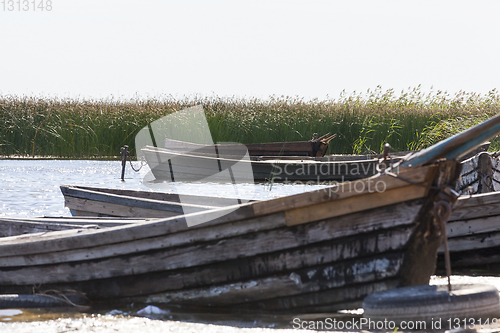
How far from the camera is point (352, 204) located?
2.85 m

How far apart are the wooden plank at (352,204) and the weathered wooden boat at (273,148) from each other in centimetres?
962

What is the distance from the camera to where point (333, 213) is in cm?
288

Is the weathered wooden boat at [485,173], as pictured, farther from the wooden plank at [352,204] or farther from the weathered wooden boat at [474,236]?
the wooden plank at [352,204]

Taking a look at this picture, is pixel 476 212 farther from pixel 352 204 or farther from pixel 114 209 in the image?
pixel 114 209

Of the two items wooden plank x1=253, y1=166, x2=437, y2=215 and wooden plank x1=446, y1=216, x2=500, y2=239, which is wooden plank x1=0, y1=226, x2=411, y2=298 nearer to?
wooden plank x1=253, y1=166, x2=437, y2=215

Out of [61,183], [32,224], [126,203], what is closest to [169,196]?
[126,203]

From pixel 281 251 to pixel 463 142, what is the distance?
1210mm

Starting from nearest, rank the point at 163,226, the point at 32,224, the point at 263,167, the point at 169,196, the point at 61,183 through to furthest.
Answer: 1. the point at 163,226
2. the point at 32,224
3. the point at 169,196
4. the point at 61,183
5. the point at 263,167

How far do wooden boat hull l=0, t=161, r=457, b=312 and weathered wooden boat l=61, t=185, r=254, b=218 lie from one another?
1.53 m

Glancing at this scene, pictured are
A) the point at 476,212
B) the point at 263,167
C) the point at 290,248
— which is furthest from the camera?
the point at 263,167

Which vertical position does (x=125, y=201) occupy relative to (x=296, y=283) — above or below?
above

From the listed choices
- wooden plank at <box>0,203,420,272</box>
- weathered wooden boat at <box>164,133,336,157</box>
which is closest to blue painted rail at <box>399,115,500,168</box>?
wooden plank at <box>0,203,420,272</box>

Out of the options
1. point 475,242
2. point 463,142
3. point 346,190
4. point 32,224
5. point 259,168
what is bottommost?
point 475,242

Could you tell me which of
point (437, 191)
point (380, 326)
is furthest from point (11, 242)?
point (437, 191)
